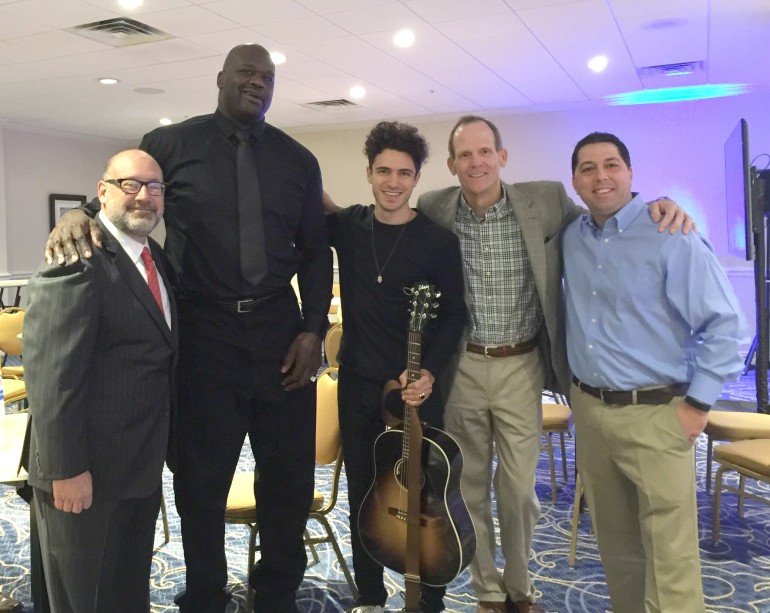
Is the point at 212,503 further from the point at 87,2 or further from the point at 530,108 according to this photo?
the point at 530,108

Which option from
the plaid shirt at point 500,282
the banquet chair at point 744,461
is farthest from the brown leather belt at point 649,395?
the banquet chair at point 744,461

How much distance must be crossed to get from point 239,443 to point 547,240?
51.8 inches

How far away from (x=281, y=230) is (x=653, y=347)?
126 centimetres

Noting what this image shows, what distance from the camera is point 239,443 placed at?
224 cm

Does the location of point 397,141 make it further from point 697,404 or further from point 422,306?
point 697,404

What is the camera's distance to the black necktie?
2117 millimetres

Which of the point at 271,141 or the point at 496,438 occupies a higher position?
the point at 271,141

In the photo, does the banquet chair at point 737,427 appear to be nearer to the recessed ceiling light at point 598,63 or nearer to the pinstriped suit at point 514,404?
the pinstriped suit at point 514,404

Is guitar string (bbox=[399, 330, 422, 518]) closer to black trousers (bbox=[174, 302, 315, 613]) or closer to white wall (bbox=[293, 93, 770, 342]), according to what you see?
black trousers (bbox=[174, 302, 315, 613])

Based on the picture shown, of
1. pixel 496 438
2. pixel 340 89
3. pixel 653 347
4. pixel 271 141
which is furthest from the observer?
pixel 340 89

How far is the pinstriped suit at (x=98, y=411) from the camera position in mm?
1647

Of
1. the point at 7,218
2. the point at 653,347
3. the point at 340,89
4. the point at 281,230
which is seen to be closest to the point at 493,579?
the point at 653,347

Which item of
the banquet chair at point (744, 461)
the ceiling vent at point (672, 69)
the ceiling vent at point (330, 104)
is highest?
the ceiling vent at point (330, 104)

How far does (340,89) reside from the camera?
7383 millimetres
